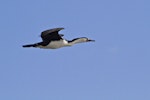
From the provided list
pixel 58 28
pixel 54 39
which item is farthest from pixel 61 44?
pixel 58 28

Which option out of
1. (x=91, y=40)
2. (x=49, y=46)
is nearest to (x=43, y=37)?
(x=49, y=46)

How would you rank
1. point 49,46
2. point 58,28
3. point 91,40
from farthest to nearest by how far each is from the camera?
point 91,40, point 49,46, point 58,28

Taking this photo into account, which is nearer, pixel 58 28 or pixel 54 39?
pixel 58 28

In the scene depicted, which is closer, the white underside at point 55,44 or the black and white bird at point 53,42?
the black and white bird at point 53,42

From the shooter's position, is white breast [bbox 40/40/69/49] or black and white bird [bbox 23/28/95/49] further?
white breast [bbox 40/40/69/49]

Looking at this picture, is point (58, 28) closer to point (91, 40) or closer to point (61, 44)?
point (61, 44)

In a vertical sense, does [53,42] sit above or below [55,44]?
above

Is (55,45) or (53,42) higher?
(53,42)

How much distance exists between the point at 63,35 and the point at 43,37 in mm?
3024

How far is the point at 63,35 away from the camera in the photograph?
45969 mm

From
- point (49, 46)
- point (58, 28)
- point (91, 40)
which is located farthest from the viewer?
point (91, 40)

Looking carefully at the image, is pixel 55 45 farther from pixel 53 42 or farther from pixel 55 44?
pixel 53 42

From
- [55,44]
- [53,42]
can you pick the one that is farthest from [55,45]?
[53,42]

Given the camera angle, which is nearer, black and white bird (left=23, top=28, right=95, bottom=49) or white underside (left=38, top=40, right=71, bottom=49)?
black and white bird (left=23, top=28, right=95, bottom=49)
